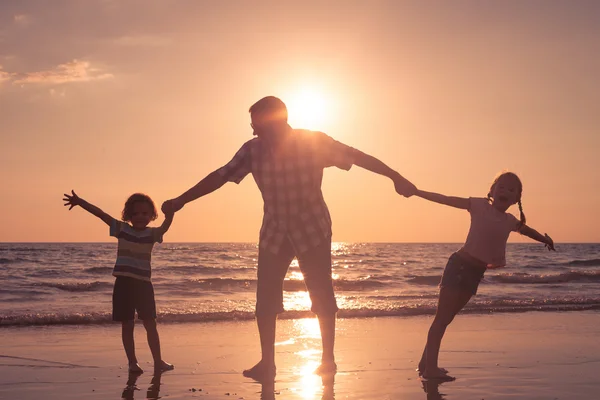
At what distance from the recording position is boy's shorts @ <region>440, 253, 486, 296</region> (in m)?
5.28

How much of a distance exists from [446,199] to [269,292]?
1.56m

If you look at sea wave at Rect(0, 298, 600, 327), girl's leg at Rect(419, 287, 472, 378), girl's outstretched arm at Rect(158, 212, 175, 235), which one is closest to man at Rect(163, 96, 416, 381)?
girl's outstretched arm at Rect(158, 212, 175, 235)

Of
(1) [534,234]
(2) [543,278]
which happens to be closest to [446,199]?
(1) [534,234]

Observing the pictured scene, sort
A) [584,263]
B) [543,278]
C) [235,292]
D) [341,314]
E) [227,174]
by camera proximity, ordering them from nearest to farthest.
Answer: [227,174]
[341,314]
[235,292]
[543,278]
[584,263]

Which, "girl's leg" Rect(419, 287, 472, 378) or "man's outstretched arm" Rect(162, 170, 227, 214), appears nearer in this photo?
"man's outstretched arm" Rect(162, 170, 227, 214)

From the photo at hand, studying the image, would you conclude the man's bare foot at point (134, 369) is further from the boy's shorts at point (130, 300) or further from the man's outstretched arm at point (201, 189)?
the man's outstretched arm at point (201, 189)

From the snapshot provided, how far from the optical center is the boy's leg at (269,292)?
17.1ft

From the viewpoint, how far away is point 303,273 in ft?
17.0

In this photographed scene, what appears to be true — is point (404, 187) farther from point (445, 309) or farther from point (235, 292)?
point (235, 292)

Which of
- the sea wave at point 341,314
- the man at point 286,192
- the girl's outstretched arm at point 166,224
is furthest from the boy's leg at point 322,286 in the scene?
the sea wave at point 341,314

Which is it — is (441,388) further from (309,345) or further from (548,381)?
(309,345)

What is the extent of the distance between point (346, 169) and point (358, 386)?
1677 mm

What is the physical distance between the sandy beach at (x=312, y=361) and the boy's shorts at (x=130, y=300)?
20.1 inches

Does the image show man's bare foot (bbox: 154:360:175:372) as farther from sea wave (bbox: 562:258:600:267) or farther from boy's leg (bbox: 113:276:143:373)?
sea wave (bbox: 562:258:600:267)
